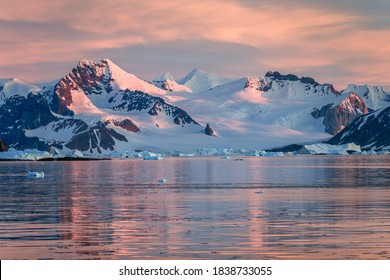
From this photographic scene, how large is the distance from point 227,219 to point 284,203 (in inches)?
565

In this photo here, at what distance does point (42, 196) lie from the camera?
75.9 m

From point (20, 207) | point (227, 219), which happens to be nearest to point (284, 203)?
point (227, 219)

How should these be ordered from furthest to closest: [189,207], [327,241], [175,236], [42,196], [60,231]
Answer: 1. [42,196]
2. [189,207]
3. [60,231]
4. [175,236]
5. [327,241]

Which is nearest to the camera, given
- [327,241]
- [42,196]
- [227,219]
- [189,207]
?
[327,241]

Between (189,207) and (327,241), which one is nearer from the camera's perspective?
(327,241)

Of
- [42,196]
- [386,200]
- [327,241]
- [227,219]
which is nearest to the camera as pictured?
[327,241]

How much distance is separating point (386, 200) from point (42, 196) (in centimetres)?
3079
